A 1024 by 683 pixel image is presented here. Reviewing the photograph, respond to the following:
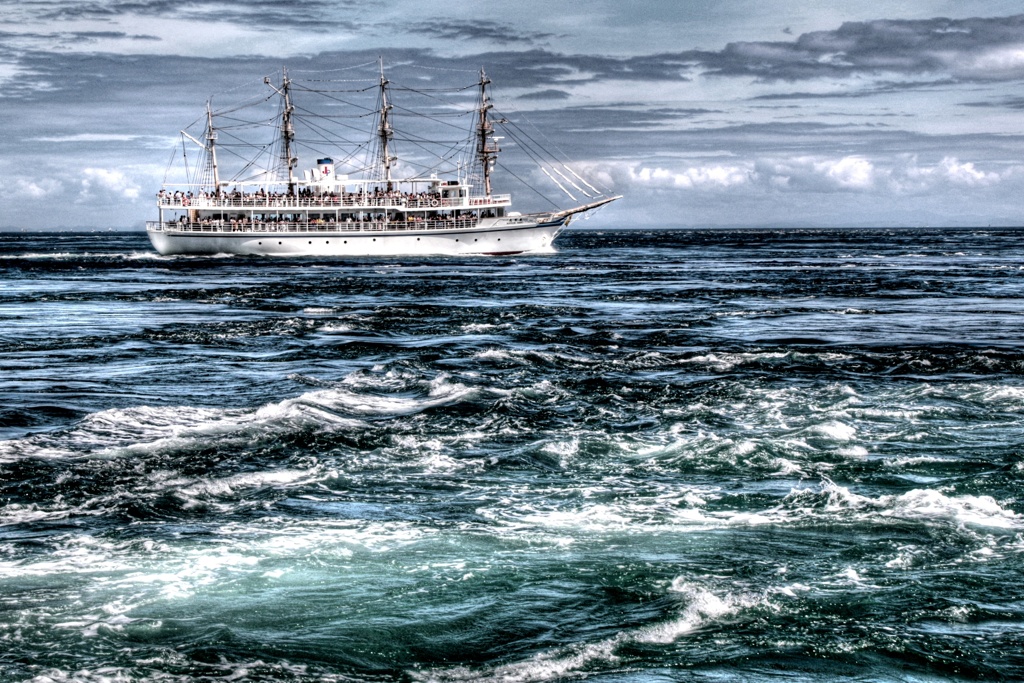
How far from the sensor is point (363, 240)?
12206 cm

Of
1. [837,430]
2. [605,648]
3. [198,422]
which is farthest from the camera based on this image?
[198,422]

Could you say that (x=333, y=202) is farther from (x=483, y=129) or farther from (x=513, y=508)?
(x=513, y=508)

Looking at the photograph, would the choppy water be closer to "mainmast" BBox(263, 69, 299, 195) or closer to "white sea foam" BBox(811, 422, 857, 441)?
"white sea foam" BBox(811, 422, 857, 441)

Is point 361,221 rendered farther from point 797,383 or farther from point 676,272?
point 797,383

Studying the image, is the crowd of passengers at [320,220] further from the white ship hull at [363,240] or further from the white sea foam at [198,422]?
the white sea foam at [198,422]

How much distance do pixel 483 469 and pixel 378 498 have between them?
2.83 meters

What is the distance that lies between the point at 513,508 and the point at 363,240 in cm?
10621

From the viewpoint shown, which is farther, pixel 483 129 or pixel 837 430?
pixel 483 129

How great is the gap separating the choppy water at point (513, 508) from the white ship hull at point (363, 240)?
79256mm

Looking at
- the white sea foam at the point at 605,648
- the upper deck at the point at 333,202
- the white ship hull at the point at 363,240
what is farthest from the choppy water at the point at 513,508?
the upper deck at the point at 333,202

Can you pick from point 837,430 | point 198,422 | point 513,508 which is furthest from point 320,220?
point 513,508

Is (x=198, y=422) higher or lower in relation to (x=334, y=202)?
lower

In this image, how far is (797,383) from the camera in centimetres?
3062

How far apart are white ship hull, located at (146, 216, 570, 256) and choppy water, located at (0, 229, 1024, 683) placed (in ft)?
260
